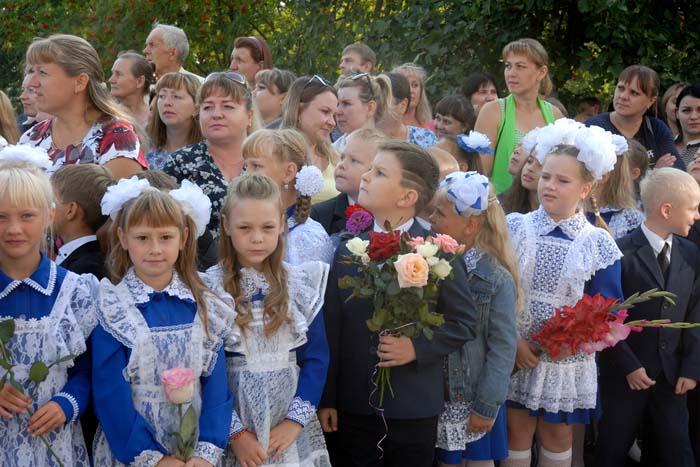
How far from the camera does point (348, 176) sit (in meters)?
5.21

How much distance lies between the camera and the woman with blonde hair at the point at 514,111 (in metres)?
7.09

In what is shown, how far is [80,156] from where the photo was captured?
16.3ft

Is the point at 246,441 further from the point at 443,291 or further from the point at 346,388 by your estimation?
the point at 443,291

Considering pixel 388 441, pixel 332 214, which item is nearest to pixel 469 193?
pixel 332 214

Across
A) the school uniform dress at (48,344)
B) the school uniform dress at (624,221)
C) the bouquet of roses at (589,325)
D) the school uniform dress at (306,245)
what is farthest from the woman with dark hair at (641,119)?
the school uniform dress at (48,344)

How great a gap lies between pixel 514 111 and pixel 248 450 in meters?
4.04

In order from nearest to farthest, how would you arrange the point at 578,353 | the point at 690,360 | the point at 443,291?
the point at 443,291
the point at 578,353
the point at 690,360

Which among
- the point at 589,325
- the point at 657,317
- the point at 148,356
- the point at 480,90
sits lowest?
the point at 657,317

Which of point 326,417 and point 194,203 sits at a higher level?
point 194,203

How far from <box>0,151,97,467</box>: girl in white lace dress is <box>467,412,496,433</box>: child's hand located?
186cm

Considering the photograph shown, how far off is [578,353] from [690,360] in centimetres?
86

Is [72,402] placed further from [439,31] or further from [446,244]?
[439,31]

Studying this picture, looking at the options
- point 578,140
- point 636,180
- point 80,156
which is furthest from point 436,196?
point 636,180

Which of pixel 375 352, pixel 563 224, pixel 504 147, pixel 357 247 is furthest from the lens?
pixel 504 147
